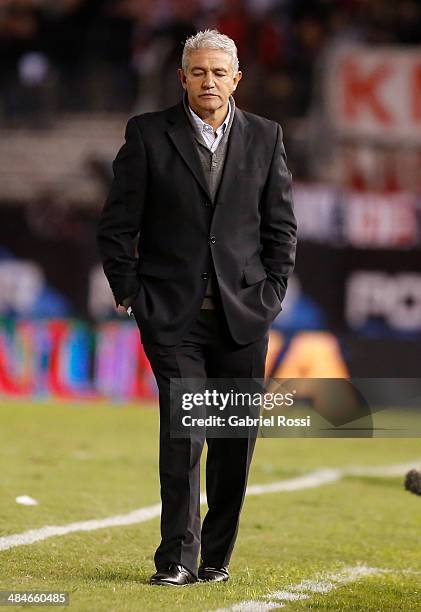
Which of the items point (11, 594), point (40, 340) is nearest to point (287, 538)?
point (11, 594)

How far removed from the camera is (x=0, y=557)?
19.0 feet

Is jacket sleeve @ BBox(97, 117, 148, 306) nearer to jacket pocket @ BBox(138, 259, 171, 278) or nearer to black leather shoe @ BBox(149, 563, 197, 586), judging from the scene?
jacket pocket @ BBox(138, 259, 171, 278)

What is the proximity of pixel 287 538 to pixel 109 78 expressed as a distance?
1210cm

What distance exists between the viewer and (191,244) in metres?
5.32

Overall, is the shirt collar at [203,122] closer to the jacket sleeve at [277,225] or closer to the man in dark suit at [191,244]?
the man in dark suit at [191,244]

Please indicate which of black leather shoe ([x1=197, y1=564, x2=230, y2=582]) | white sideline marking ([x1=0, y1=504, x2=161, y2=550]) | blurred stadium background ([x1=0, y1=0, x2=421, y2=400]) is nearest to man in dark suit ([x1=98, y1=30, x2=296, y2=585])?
black leather shoe ([x1=197, y1=564, x2=230, y2=582])

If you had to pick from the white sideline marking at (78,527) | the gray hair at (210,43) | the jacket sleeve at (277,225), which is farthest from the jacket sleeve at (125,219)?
the white sideline marking at (78,527)

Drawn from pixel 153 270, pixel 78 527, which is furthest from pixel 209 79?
pixel 78 527

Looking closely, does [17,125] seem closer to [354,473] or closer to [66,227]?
[66,227]

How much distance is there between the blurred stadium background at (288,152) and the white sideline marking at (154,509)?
3.50 m

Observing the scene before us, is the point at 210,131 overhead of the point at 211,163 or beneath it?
overhead

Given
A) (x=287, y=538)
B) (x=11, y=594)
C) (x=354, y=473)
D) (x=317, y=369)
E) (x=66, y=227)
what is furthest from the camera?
(x=66, y=227)

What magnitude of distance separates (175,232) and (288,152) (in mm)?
12011

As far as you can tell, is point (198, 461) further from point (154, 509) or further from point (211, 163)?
point (154, 509)
